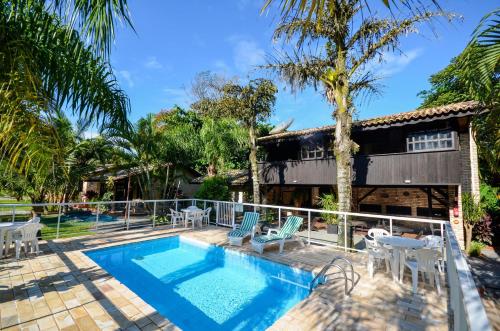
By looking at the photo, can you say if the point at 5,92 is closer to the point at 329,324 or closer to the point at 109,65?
the point at 109,65

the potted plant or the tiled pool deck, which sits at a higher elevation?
the potted plant

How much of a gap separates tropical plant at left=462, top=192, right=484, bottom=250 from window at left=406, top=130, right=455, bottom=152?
231cm

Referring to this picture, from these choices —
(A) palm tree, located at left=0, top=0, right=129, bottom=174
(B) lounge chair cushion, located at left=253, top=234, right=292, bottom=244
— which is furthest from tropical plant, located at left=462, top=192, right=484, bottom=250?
(A) palm tree, located at left=0, top=0, right=129, bottom=174

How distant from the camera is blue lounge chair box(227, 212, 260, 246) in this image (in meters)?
9.15

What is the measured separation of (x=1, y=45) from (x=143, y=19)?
3.96ft

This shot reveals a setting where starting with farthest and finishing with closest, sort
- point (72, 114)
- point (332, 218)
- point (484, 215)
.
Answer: point (332, 218)
point (484, 215)
point (72, 114)

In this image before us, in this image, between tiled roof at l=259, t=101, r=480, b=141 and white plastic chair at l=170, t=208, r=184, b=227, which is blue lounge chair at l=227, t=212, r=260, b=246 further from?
tiled roof at l=259, t=101, r=480, b=141

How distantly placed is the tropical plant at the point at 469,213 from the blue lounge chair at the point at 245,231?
9.29 metres

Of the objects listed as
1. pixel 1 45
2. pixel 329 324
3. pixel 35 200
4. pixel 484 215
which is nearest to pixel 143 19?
pixel 1 45

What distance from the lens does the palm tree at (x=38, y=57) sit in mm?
2098

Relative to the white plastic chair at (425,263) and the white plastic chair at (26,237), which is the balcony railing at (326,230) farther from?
the white plastic chair at (26,237)

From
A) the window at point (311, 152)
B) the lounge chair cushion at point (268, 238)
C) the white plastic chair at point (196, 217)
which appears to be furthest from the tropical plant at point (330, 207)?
the white plastic chair at point (196, 217)

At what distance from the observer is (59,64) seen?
262 centimetres

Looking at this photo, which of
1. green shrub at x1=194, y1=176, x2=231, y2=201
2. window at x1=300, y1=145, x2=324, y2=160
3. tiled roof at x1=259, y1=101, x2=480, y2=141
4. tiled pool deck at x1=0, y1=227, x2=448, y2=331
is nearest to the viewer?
tiled pool deck at x1=0, y1=227, x2=448, y2=331
